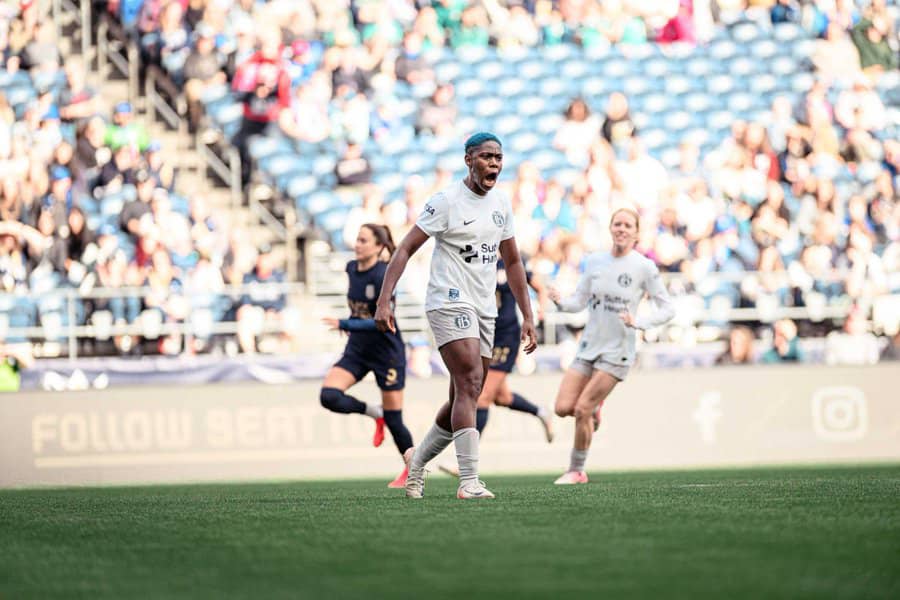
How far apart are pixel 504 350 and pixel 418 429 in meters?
3.54

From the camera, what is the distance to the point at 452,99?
23.5 meters

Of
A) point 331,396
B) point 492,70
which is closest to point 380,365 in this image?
point 331,396

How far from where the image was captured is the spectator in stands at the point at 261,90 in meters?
21.8

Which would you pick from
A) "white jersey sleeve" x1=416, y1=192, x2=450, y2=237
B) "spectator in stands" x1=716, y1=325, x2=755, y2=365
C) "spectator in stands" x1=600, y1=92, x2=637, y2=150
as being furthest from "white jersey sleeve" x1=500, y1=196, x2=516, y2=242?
"spectator in stands" x1=600, y1=92, x2=637, y2=150

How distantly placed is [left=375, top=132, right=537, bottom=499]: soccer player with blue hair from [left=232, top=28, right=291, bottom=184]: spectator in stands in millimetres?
13250

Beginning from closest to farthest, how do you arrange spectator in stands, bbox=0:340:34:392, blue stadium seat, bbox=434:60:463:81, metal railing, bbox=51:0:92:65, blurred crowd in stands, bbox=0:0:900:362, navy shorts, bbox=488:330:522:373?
navy shorts, bbox=488:330:522:373 < spectator in stands, bbox=0:340:34:392 < blurred crowd in stands, bbox=0:0:900:362 < metal railing, bbox=51:0:92:65 < blue stadium seat, bbox=434:60:463:81

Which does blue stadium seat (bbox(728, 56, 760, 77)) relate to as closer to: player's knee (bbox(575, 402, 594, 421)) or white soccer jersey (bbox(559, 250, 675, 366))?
white soccer jersey (bbox(559, 250, 675, 366))

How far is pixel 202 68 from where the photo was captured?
→ 73.1ft

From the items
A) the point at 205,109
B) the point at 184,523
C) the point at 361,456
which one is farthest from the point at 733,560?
the point at 205,109

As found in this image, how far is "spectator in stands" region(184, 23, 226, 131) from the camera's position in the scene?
22.2 metres

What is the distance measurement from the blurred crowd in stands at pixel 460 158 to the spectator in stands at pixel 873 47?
33 millimetres

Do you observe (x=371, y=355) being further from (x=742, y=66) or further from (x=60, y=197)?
(x=742, y=66)

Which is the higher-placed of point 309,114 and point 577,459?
point 309,114

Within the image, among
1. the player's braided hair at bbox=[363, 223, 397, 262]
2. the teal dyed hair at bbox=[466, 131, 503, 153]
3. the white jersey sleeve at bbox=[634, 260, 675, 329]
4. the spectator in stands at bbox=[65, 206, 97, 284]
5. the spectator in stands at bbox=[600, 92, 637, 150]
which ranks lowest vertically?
the white jersey sleeve at bbox=[634, 260, 675, 329]
